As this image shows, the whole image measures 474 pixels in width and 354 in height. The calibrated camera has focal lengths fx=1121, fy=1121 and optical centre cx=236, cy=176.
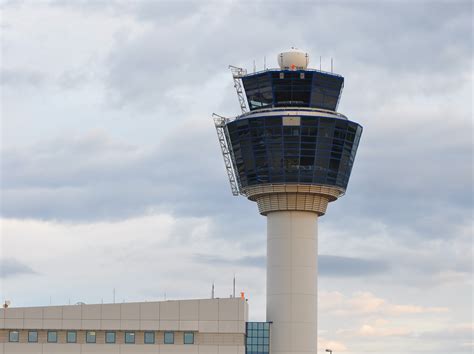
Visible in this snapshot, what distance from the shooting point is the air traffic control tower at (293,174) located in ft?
332

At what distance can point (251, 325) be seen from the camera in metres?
100

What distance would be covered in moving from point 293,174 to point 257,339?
1517cm

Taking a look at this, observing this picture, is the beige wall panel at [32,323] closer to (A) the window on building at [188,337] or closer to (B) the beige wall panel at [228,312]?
(A) the window on building at [188,337]

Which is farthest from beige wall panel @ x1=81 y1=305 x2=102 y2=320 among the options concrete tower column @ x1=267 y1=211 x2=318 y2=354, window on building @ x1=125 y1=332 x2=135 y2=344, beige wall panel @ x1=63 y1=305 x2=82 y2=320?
A: concrete tower column @ x1=267 y1=211 x2=318 y2=354

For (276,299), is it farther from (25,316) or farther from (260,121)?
(25,316)

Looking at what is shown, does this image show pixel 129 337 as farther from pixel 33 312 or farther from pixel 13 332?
pixel 13 332

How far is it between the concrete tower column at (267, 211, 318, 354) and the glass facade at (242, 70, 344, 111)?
10318mm

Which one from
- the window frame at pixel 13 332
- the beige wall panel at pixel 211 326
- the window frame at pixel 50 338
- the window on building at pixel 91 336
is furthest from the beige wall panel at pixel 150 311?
the window frame at pixel 13 332

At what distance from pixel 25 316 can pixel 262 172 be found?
81.4 ft

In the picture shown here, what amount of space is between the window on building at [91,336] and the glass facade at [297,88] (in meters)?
25.8

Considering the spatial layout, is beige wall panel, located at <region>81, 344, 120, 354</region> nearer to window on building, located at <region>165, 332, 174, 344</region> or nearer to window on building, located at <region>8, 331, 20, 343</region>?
window on building, located at <region>165, 332, 174, 344</region>

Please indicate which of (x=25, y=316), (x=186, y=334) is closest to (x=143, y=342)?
(x=186, y=334)

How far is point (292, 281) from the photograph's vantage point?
333ft

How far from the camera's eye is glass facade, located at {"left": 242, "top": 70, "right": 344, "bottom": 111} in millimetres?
103750
